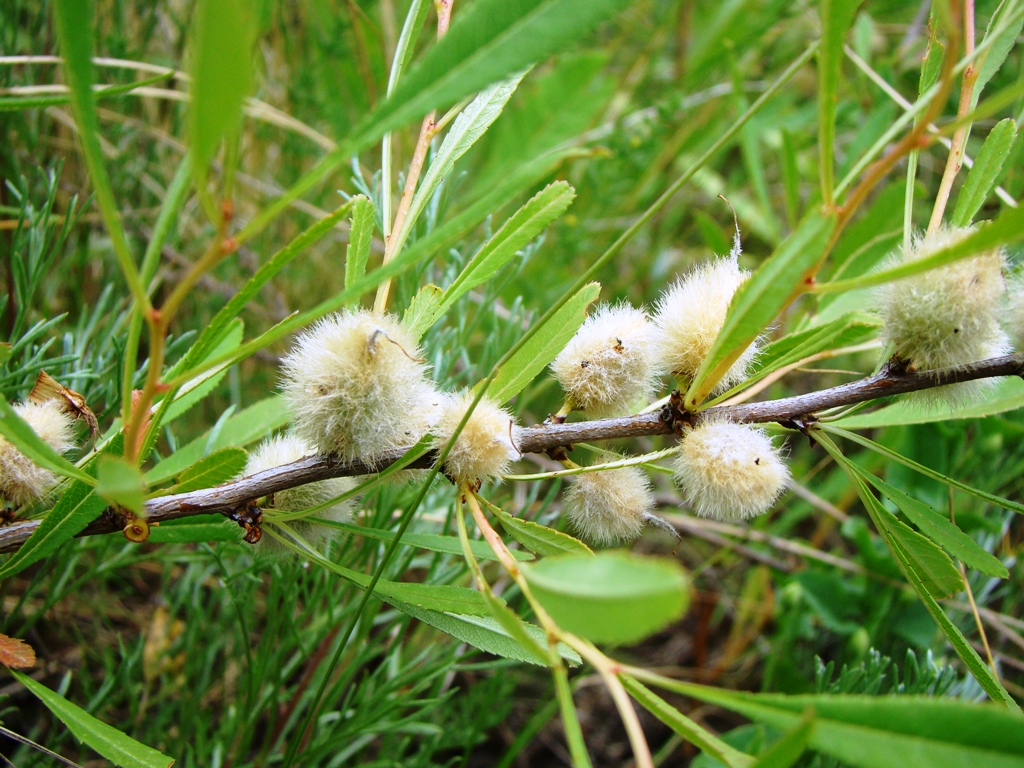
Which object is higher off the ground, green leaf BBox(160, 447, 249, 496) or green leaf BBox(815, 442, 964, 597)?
green leaf BBox(160, 447, 249, 496)

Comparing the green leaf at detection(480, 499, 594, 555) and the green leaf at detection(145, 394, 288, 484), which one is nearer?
the green leaf at detection(480, 499, 594, 555)

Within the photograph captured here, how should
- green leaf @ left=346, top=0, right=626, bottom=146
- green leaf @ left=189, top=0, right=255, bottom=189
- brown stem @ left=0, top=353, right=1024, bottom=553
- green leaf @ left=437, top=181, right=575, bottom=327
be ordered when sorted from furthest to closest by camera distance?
1. brown stem @ left=0, top=353, right=1024, bottom=553
2. green leaf @ left=437, top=181, right=575, bottom=327
3. green leaf @ left=346, top=0, right=626, bottom=146
4. green leaf @ left=189, top=0, right=255, bottom=189

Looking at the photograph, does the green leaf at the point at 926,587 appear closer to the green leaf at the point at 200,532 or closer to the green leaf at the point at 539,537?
the green leaf at the point at 539,537

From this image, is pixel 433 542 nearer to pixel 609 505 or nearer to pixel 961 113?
pixel 609 505

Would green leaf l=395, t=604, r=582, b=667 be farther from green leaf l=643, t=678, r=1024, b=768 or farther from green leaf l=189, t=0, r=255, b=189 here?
green leaf l=189, t=0, r=255, b=189

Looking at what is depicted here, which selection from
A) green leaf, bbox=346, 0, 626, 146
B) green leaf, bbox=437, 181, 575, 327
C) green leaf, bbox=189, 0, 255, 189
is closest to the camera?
green leaf, bbox=189, 0, 255, 189

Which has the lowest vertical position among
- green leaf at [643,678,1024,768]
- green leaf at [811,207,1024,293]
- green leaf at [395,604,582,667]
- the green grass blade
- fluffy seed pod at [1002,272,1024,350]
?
green leaf at [395,604,582,667]

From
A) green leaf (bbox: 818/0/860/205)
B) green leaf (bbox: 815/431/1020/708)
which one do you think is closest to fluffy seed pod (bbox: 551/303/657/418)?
green leaf (bbox: 815/431/1020/708)
